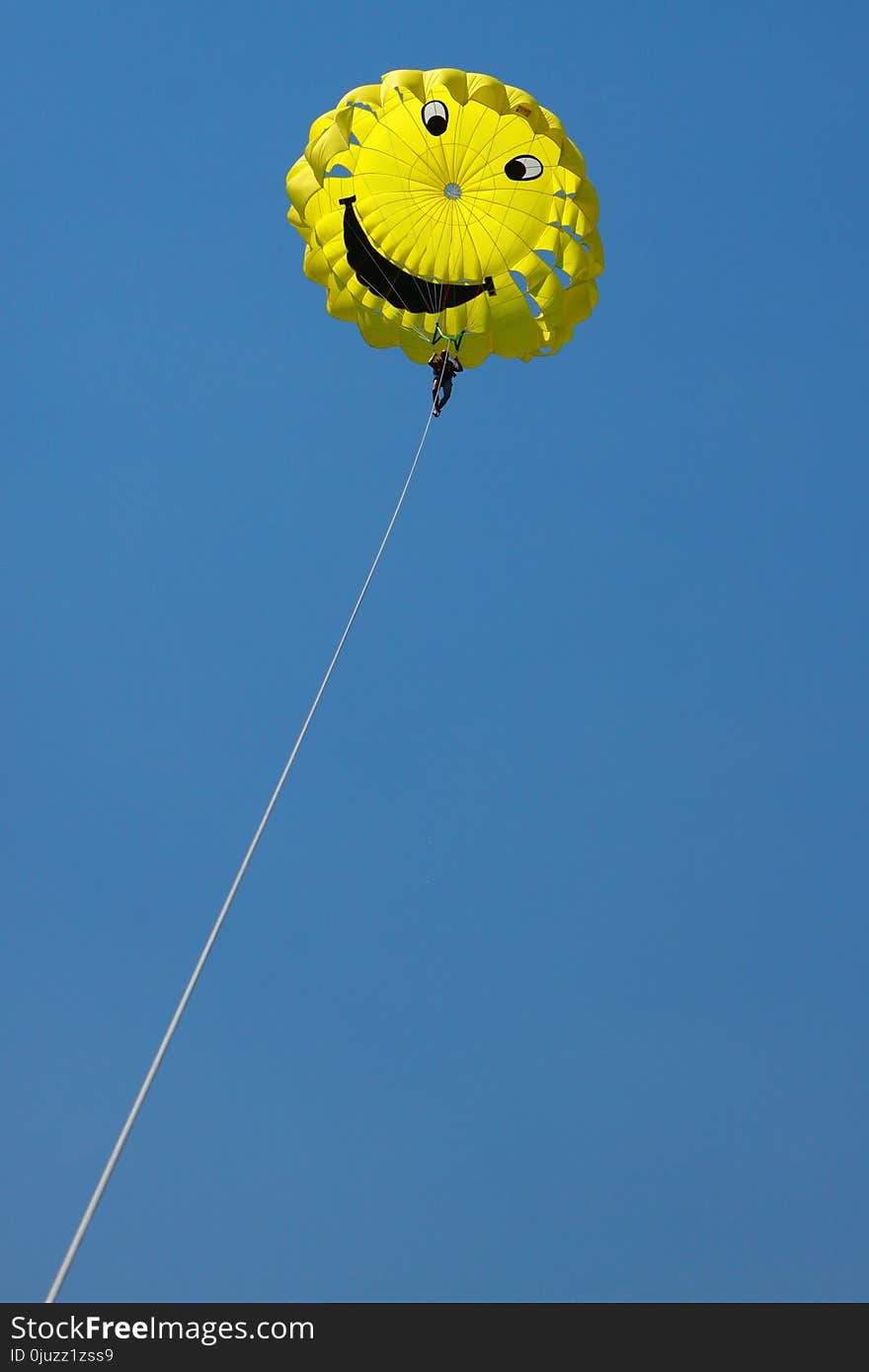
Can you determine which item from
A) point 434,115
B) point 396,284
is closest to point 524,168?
point 434,115

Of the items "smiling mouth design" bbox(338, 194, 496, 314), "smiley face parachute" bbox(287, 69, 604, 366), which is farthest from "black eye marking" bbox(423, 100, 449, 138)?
Result: "smiling mouth design" bbox(338, 194, 496, 314)

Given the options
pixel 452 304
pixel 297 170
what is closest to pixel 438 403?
pixel 452 304

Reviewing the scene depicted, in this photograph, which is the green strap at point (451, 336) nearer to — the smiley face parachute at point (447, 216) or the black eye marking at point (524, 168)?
the smiley face parachute at point (447, 216)

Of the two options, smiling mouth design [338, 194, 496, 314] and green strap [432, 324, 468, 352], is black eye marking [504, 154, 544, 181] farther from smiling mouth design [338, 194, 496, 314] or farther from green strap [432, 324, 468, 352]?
green strap [432, 324, 468, 352]

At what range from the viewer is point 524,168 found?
15469mm

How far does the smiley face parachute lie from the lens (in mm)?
15172

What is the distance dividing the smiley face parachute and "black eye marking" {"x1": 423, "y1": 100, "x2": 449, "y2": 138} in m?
0.01

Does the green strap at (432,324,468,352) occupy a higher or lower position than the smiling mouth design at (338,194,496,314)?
lower

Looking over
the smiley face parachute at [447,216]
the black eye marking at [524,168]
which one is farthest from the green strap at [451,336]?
the black eye marking at [524,168]

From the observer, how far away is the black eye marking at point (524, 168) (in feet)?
50.6

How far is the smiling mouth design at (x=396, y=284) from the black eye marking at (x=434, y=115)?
1753mm

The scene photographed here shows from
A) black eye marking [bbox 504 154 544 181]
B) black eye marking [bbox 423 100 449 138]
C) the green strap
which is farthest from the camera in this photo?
the green strap

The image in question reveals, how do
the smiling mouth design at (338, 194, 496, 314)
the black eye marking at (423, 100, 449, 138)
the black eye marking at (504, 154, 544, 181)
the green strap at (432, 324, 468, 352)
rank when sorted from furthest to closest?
the green strap at (432, 324, 468, 352)
the smiling mouth design at (338, 194, 496, 314)
the black eye marking at (504, 154, 544, 181)
the black eye marking at (423, 100, 449, 138)

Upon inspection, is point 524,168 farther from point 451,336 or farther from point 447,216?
point 451,336
